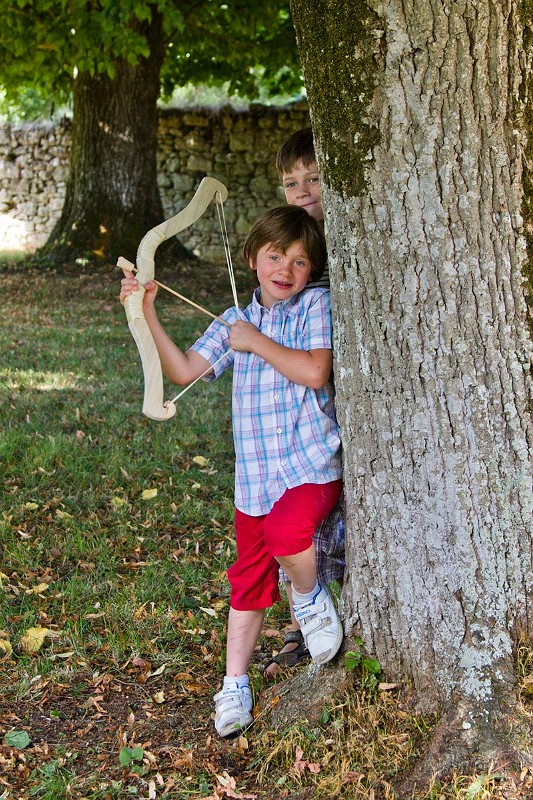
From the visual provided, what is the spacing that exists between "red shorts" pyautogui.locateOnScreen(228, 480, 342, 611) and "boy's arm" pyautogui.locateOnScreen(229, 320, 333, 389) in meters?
0.32

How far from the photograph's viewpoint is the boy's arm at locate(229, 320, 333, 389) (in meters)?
2.62

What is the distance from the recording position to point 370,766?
7.85 feet

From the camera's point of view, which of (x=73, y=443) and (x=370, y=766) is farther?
(x=73, y=443)

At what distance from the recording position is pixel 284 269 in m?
2.75

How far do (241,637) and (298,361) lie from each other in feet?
3.22

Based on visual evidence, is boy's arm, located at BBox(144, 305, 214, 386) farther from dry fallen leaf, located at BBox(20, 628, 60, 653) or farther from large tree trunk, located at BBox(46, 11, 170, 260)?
large tree trunk, located at BBox(46, 11, 170, 260)

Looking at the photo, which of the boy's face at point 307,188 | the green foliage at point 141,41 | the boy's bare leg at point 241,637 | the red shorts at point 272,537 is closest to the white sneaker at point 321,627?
the red shorts at point 272,537

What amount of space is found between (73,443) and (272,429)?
251 cm

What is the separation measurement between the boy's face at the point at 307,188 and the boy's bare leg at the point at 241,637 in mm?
1360

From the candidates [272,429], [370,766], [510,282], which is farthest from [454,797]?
[510,282]

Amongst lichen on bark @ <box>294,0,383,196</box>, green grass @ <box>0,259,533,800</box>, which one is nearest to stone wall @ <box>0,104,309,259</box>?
green grass @ <box>0,259,533,800</box>

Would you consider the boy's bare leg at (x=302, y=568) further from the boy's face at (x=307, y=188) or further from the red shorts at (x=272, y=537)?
the boy's face at (x=307, y=188)

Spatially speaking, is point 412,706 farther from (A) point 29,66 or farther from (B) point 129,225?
(A) point 29,66

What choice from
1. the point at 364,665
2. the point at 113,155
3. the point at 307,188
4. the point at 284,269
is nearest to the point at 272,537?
the point at 364,665
